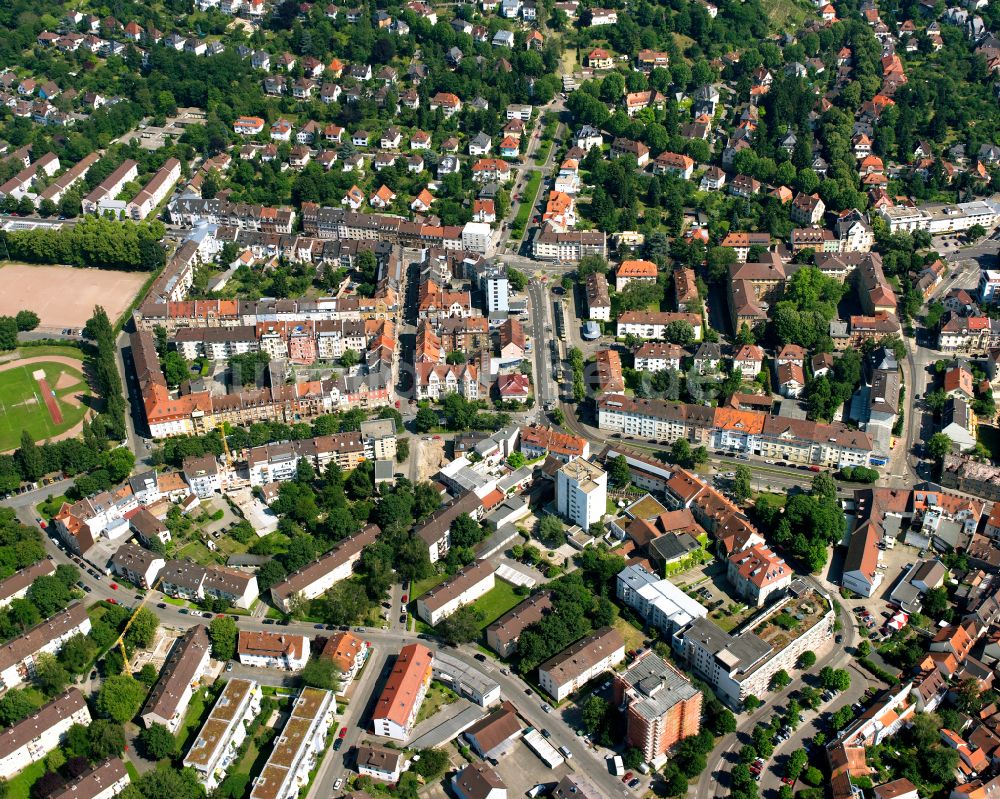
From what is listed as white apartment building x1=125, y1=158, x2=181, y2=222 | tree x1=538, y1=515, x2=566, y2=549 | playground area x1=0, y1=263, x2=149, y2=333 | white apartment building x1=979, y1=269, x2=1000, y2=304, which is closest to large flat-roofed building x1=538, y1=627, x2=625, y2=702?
tree x1=538, y1=515, x2=566, y2=549

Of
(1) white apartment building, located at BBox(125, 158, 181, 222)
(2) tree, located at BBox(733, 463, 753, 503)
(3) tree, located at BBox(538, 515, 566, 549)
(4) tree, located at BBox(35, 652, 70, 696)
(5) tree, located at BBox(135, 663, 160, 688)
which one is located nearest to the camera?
(4) tree, located at BBox(35, 652, 70, 696)

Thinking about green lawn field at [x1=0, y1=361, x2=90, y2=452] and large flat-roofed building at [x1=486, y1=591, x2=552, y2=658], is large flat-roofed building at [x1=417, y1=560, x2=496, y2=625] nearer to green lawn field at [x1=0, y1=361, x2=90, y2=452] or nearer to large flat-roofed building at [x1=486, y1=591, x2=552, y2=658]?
large flat-roofed building at [x1=486, y1=591, x2=552, y2=658]

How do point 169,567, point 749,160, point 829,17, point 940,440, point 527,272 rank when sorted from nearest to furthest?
point 169,567
point 940,440
point 527,272
point 749,160
point 829,17

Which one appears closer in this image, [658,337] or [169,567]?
[169,567]

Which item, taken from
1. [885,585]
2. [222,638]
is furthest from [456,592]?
[885,585]

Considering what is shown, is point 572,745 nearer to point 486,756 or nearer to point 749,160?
point 486,756

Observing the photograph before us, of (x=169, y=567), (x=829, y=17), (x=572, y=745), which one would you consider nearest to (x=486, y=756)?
(x=572, y=745)
